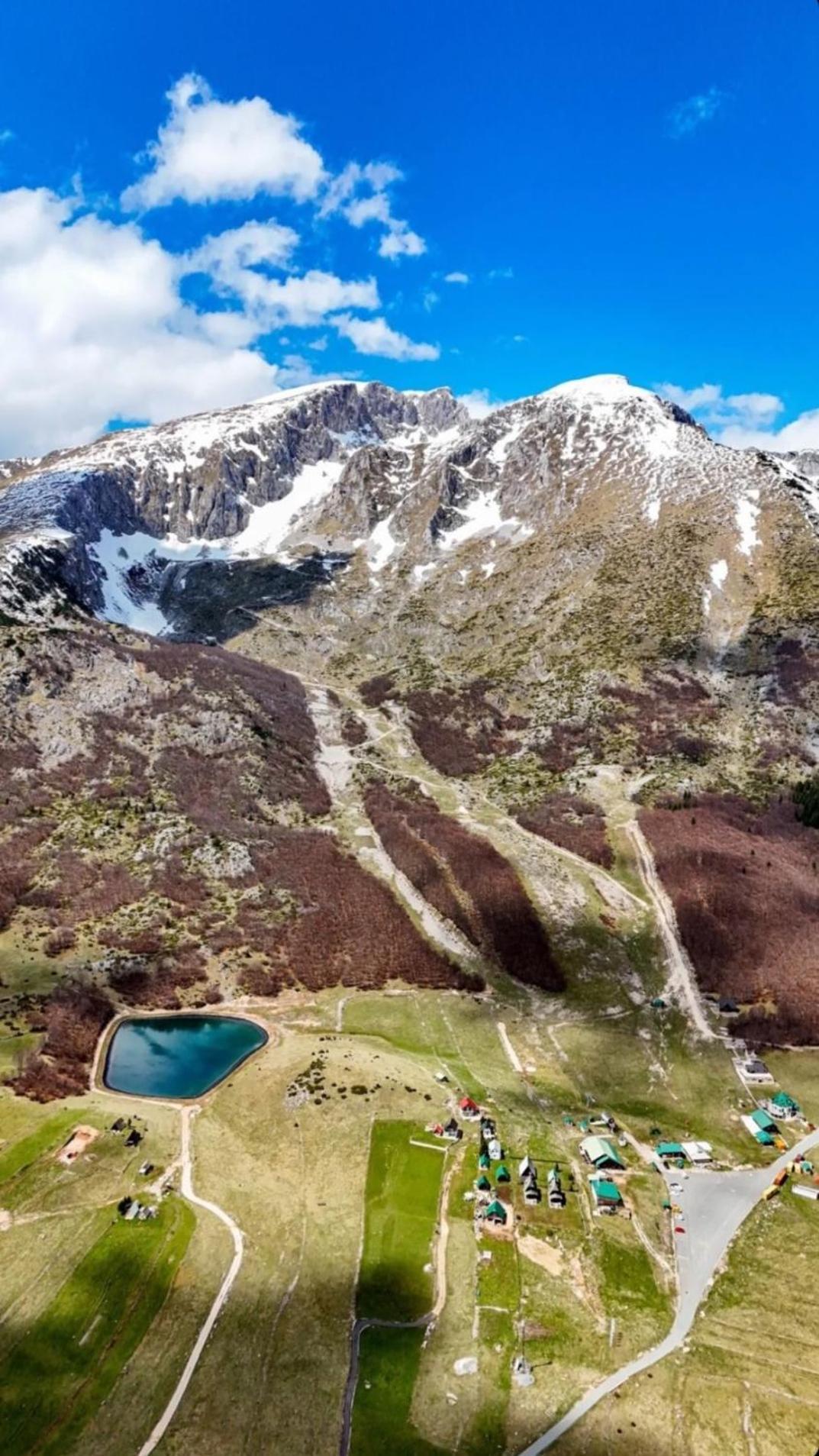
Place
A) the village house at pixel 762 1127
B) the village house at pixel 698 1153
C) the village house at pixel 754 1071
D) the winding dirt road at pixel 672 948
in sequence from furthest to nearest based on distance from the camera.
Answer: the winding dirt road at pixel 672 948 → the village house at pixel 754 1071 → the village house at pixel 762 1127 → the village house at pixel 698 1153

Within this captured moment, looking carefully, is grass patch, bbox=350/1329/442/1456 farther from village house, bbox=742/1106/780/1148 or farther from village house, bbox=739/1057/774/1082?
village house, bbox=739/1057/774/1082

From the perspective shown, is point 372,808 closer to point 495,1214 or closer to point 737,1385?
point 495,1214

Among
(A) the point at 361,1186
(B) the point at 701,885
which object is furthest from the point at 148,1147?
(B) the point at 701,885

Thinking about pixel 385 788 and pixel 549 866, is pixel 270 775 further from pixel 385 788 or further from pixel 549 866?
pixel 549 866

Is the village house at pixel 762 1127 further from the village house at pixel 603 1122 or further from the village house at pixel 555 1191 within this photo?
the village house at pixel 555 1191

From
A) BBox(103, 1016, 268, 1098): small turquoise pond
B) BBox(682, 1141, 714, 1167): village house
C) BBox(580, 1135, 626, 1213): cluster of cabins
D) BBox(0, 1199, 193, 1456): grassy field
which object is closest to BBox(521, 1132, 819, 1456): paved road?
BBox(682, 1141, 714, 1167): village house

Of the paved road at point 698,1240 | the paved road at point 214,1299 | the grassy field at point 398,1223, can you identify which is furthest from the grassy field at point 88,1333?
the paved road at point 698,1240

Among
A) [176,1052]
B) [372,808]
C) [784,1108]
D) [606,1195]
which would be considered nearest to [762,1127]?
[784,1108]
